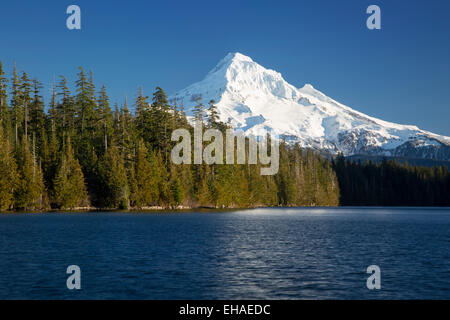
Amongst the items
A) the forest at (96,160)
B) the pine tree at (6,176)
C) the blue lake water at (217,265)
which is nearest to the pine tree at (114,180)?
the forest at (96,160)

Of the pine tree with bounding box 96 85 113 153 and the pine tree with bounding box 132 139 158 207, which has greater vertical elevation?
the pine tree with bounding box 96 85 113 153

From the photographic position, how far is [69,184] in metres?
98.2

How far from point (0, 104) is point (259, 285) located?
10157 cm

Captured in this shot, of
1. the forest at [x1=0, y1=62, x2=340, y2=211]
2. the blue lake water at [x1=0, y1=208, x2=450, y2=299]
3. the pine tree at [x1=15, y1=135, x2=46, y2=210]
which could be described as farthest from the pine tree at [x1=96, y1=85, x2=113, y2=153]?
the blue lake water at [x1=0, y1=208, x2=450, y2=299]

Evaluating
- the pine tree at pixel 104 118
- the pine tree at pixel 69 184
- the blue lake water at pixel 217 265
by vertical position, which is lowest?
the blue lake water at pixel 217 265

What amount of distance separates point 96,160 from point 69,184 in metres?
12.8

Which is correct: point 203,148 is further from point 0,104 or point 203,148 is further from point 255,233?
point 255,233

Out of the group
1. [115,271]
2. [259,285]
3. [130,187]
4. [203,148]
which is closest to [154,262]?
[115,271]

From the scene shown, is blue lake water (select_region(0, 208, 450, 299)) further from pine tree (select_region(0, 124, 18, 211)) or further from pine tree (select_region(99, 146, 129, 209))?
pine tree (select_region(99, 146, 129, 209))

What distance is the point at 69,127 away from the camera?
119 meters

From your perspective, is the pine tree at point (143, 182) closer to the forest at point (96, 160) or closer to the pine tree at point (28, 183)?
the forest at point (96, 160)

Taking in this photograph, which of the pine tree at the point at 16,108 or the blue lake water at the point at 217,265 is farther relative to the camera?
the pine tree at the point at 16,108

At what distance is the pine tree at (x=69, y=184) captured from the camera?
9788 cm

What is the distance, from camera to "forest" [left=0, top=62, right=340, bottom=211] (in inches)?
3834
